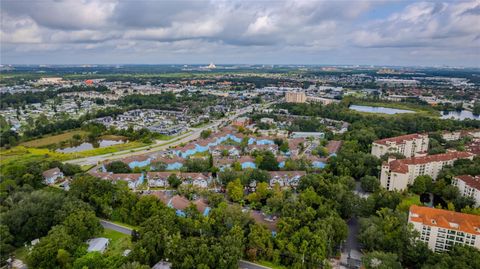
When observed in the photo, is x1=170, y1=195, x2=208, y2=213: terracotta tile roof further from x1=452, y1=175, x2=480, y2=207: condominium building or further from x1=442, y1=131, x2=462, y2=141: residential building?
x1=442, y1=131, x2=462, y2=141: residential building

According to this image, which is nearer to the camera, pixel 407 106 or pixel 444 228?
pixel 444 228

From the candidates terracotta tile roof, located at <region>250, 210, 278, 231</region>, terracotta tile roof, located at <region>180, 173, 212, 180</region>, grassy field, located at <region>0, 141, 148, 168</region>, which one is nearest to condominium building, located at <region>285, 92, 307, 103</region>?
grassy field, located at <region>0, 141, 148, 168</region>

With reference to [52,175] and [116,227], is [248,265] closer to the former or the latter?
[116,227]

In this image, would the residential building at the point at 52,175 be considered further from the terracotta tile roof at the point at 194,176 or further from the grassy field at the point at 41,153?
the terracotta tile roof at the point at 194,176

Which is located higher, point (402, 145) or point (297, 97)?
point (297, 97)

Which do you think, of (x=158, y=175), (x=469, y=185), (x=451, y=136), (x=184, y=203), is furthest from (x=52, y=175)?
(x=451, y=136)

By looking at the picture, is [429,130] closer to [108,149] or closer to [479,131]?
[479,131]
